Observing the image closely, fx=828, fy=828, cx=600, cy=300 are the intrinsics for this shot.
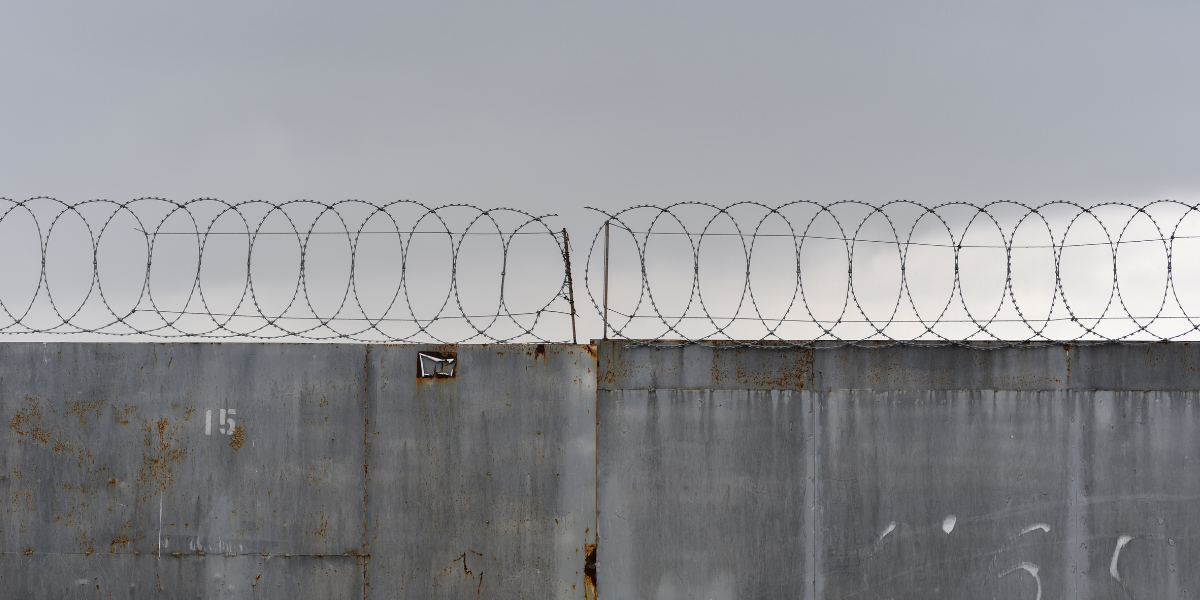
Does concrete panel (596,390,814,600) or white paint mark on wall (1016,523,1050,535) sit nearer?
→ concrete panel (596,390,814,600)

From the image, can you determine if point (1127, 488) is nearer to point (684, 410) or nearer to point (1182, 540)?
point (1182, 540)

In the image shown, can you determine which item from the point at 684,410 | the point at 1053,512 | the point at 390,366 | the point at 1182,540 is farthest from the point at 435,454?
the point at 1182,540

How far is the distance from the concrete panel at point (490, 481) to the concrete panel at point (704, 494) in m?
0.20

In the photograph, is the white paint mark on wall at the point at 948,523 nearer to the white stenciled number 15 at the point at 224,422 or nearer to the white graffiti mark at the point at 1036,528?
the white graffiti mark at the point at 1036,528

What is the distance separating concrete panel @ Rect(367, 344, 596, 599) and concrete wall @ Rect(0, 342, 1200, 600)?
0.01m

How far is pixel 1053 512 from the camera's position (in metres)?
5.64

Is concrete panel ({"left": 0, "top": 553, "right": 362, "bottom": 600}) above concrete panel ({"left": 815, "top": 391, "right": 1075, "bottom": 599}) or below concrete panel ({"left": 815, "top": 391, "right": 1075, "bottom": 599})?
below

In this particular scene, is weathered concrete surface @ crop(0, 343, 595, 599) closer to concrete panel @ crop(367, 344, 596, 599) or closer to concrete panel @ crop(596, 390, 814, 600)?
concrete panel @ crop(367, 344, 596, 599)

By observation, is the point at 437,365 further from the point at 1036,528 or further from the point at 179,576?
the point at 1036,528

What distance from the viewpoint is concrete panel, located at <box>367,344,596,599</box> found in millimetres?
5500

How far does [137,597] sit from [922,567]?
5338mm

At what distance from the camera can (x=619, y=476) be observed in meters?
5.54

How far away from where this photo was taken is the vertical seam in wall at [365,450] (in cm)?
554

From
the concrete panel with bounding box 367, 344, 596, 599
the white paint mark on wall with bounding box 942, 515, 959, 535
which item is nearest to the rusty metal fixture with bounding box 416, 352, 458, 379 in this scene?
the concrete panel with bounding box 367, 344, 596, 599
